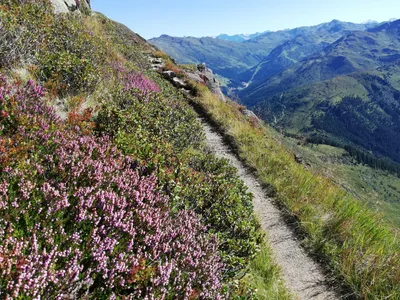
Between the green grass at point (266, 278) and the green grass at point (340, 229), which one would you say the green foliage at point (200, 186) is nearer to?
the green grass at point (266, 278)

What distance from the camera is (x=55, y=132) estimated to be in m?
5.82

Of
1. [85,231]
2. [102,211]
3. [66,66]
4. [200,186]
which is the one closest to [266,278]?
[200,186]

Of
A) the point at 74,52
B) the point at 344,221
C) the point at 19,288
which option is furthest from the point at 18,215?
the point at 74,52

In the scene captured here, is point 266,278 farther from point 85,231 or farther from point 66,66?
point 66,66

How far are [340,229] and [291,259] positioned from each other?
70.7 inches

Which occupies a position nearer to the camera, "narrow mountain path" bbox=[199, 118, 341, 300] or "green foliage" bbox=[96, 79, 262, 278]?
"green foliage" bbox=[96, 79, 262, 278]

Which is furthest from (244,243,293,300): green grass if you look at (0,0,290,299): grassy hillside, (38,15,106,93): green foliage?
(38,15,106,93): green foliage

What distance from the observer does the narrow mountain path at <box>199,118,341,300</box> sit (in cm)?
634

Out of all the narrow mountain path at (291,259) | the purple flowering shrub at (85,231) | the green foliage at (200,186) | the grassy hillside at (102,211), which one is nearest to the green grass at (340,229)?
the narrow mountain path at (291,259)

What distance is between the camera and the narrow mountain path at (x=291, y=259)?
20.8 feet

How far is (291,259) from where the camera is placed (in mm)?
7227

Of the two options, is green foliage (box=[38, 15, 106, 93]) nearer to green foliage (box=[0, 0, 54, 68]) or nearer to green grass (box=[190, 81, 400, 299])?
green foliage (box=[0, 0, 54, 68])

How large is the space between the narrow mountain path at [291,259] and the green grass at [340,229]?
1.22 ft

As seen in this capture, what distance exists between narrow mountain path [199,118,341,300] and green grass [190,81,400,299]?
1.22 ft
